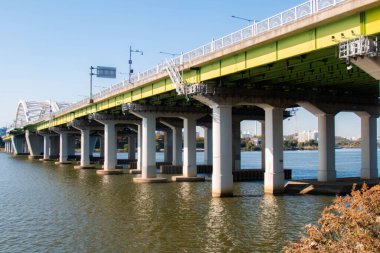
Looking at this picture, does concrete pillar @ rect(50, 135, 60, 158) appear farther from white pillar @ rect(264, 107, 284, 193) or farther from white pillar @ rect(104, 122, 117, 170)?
white pillar @ rect(264, 107, 284, 193)

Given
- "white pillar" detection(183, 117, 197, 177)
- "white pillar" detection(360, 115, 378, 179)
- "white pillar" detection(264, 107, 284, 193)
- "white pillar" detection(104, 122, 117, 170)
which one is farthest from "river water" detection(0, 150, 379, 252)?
"white pillar" detection(104, 122, 117, 170)

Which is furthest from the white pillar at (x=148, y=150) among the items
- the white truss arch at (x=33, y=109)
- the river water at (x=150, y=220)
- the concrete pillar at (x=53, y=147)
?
the white truss arch at (x=33, y=109)

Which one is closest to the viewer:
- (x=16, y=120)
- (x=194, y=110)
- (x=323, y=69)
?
(x=323, y=69)

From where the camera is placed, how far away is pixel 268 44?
109ft

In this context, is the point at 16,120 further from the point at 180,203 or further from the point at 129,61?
the point at 180,203

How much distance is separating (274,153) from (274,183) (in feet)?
9.29

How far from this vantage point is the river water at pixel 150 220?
2372cm

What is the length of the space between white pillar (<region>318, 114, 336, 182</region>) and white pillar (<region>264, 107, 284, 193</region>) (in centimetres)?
759

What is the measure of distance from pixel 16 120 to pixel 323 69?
179236 mm

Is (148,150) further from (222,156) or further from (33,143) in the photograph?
(33,143)

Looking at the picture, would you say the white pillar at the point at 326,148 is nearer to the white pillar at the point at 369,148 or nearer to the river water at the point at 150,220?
the white pillar at the point at 369,148

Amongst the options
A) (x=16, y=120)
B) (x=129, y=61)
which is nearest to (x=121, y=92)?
(x=129, y=61)

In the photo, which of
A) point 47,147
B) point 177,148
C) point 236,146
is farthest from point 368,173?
point 47,147

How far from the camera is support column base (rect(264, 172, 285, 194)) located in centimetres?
4431
